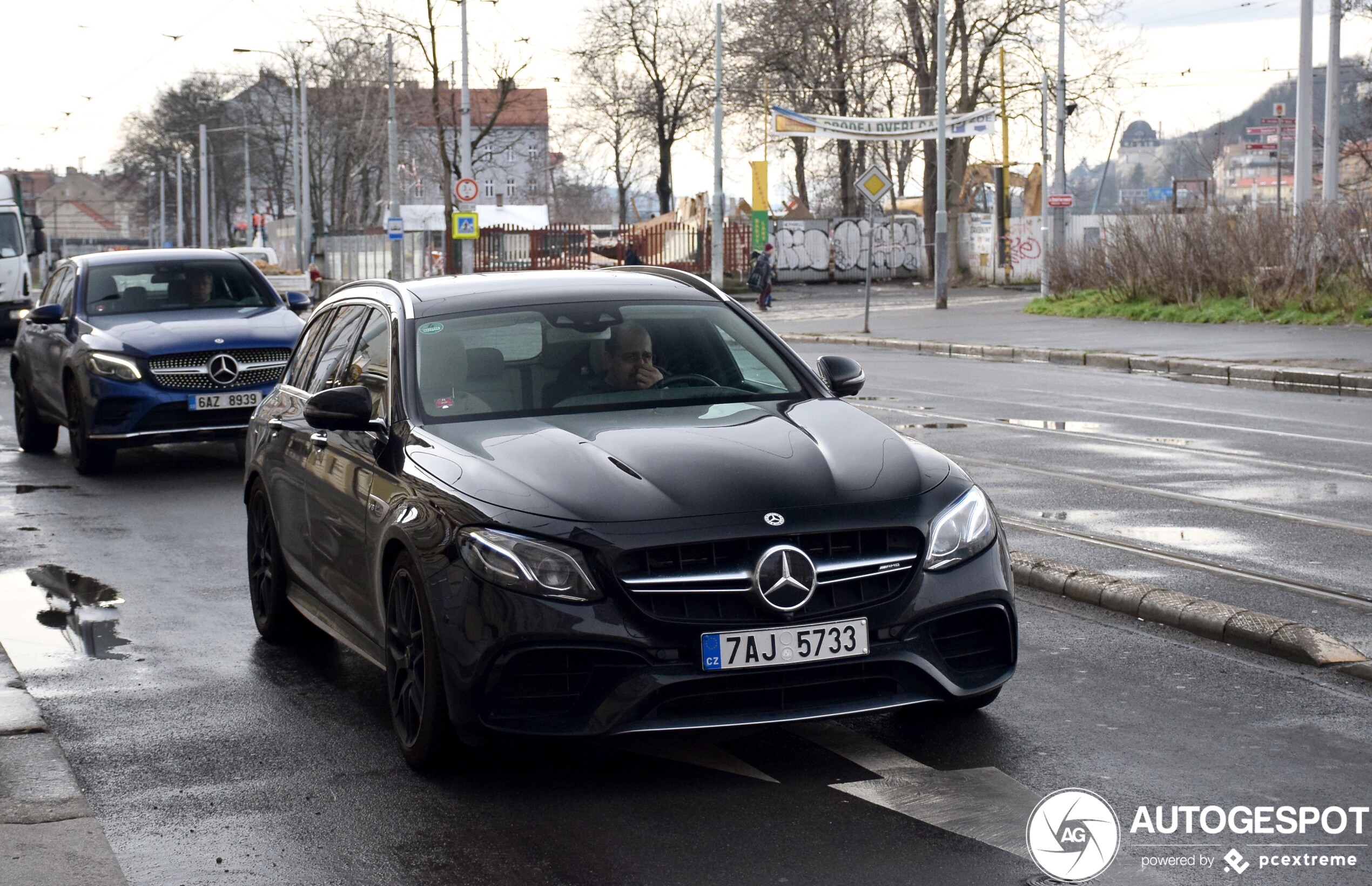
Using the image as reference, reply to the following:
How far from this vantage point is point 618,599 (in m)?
4.58

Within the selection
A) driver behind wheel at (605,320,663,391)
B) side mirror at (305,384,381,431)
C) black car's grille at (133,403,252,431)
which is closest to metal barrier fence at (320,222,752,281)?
black car's grille at (133,403,252,431)

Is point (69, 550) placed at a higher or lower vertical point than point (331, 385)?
lower

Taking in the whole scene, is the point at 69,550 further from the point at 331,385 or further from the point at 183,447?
the point at 183,447

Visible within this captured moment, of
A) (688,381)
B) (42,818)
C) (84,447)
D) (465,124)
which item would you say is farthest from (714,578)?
(465,124)

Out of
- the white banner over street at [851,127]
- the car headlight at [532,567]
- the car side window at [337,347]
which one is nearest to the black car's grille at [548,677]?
the car headlight at [532,567]

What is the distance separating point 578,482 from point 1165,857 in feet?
6.02

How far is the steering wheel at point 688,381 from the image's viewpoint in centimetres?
589

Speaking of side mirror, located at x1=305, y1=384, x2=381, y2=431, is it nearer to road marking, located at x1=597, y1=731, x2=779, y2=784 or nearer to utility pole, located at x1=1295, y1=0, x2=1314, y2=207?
road marking, located at x1=597, y1=731, x2=779, y2=784

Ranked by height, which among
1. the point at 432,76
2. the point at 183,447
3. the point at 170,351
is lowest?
the point at 183,447

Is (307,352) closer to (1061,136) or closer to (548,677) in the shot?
(548,677)

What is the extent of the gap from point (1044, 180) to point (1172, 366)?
22142 mm

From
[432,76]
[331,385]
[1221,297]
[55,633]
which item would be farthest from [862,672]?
[432,76]

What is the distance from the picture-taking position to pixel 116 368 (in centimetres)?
1266

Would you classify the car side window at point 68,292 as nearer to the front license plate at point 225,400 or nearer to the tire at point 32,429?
the tire at point 32,429
